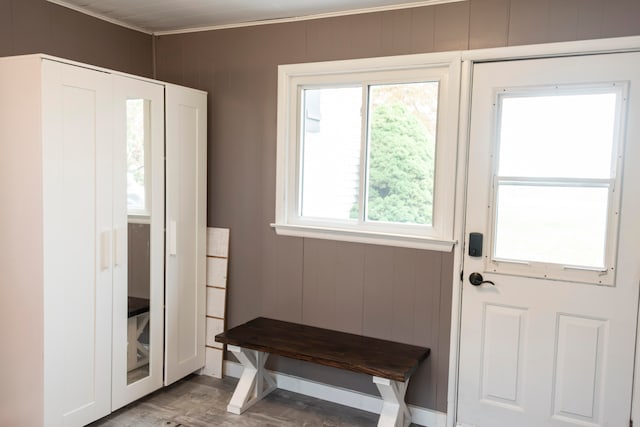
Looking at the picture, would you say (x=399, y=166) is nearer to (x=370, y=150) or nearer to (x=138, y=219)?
(x=370, y=150)

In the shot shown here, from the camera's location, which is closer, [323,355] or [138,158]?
[323,355]

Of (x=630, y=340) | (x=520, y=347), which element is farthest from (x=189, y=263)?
(x=630, y=340)

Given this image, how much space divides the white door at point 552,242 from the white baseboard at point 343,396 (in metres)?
0.22

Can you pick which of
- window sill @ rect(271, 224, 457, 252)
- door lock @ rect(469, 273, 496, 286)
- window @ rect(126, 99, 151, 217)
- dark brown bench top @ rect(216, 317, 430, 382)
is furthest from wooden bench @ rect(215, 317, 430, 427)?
window @ rect(126, 99, 151, 217)

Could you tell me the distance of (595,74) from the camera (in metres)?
2.31

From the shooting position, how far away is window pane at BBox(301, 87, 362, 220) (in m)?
2.97

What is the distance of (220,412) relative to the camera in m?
2.92

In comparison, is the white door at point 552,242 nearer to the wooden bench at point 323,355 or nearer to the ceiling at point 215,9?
the wooden bench at point 323,355

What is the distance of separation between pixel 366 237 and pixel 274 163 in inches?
30.4

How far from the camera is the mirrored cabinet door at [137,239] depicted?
2686 mm

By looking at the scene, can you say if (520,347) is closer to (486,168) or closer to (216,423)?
(486,168)

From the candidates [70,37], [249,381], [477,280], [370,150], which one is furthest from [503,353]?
[70,37]

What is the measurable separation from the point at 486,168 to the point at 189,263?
6.21 ft

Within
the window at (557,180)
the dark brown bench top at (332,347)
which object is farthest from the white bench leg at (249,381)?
the window at (557,180)
